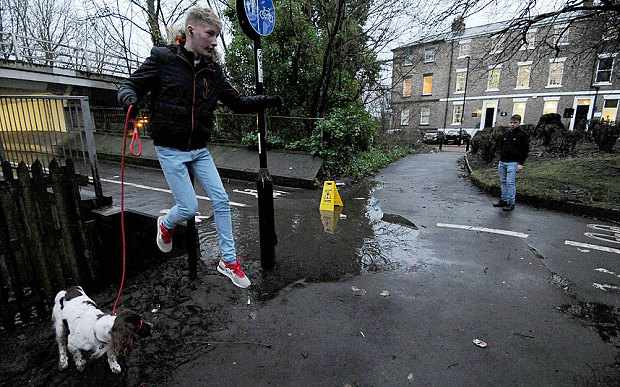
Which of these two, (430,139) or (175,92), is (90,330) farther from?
(430,139)

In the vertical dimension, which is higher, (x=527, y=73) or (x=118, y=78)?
(x=527, y=73)

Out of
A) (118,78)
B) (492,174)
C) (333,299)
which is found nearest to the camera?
(333,299)

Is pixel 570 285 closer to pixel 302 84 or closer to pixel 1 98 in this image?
pixel 1 98

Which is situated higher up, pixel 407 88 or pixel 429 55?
pixel 407 88

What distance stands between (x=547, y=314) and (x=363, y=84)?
539 inches

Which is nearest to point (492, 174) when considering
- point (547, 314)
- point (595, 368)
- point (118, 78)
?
point (547, 314)

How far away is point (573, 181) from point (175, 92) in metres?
9.26

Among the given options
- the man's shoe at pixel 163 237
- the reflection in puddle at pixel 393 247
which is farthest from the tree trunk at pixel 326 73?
the man's shoe at pixel 163 237

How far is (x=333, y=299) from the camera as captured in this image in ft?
10.4

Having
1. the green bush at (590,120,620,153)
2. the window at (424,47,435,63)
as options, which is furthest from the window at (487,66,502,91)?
the green bush at (590,120,620,153)

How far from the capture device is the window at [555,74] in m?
32.8

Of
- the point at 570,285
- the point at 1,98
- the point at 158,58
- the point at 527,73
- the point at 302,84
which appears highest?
the point at 527,73

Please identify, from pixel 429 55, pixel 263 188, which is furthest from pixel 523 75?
pixel 263 188

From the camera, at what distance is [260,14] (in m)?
3.27
